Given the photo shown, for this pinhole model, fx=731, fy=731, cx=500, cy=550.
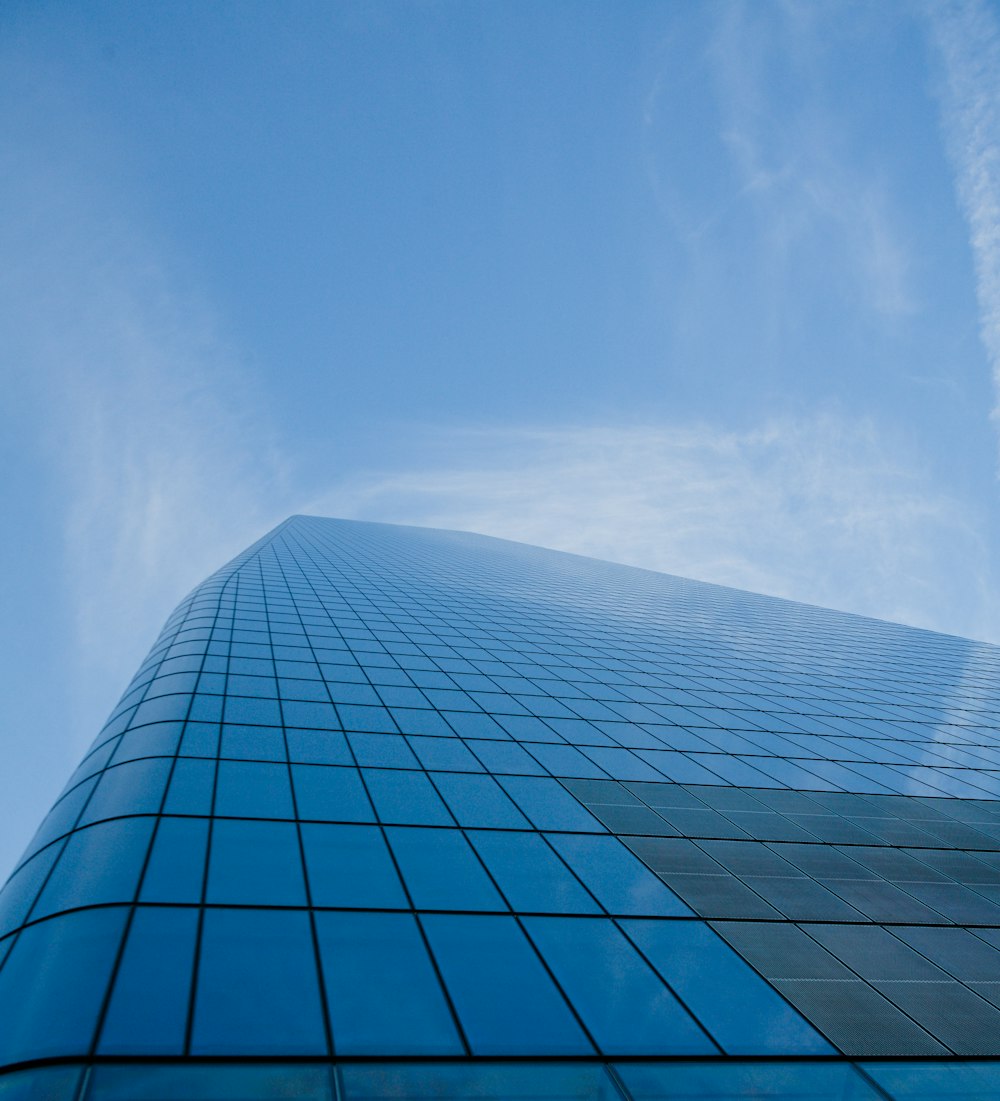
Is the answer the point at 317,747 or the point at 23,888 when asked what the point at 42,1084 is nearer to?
the point at 23,888

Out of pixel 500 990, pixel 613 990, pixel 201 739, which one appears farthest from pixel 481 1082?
pixel 201 739

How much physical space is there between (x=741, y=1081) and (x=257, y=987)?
5344 mm

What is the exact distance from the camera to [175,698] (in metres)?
16.2

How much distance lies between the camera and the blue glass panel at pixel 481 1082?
693cm

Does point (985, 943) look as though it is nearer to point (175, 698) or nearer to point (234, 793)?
point (234, 793)

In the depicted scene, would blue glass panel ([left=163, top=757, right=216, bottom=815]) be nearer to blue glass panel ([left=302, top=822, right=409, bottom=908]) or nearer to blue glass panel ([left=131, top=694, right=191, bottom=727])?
blue glass panel ([left=302, top=822, right=409, bottom=908])

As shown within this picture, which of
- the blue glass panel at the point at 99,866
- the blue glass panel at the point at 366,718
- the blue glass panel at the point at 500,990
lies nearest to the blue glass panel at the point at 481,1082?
the blue glass panel at the point at 500,990

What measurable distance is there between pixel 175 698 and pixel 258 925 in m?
8.47

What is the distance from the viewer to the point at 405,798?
44.5 ft

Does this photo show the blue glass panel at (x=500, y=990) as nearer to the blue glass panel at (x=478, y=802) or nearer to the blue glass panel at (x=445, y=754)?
the blue glass panel at (x=478, y=802)

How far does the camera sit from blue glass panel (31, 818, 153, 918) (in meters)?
8.92

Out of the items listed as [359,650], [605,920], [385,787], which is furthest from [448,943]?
[359,650]

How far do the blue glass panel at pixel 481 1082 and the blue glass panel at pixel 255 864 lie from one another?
2944mm

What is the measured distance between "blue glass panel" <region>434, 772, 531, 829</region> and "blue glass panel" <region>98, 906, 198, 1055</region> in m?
5.47
